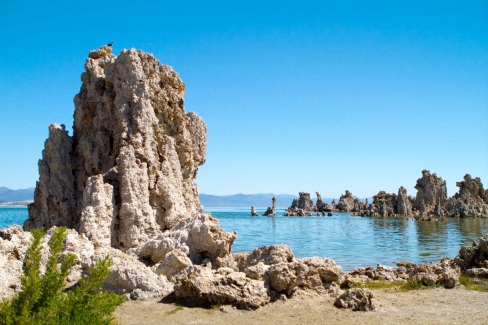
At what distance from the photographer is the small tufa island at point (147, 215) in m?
11.4

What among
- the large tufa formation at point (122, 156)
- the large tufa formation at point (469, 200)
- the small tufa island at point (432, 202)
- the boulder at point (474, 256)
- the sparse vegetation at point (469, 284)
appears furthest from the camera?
the small tufa island at point (432, 202)

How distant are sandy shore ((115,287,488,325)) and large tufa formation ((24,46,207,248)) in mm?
4965

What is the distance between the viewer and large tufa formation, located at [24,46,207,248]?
15.4 m

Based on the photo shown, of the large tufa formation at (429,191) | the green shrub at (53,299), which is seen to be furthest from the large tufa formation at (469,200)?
the green shrub at (53,299)

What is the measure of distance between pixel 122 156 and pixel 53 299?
10.1 metres

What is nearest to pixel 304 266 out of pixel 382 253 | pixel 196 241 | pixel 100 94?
pixel 196 241

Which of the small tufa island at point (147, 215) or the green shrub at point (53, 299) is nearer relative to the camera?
the green shrub at point (53, 299)

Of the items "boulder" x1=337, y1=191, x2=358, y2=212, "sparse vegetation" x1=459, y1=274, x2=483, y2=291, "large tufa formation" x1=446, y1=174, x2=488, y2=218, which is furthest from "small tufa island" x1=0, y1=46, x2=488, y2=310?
"boulder" x1=337, y1=191, x2=358, y2=212

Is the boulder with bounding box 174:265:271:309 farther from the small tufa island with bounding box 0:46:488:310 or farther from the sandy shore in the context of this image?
the sandy shore

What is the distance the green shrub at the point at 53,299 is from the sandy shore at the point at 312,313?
A: 3484 millimetres

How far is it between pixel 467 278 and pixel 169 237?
9841mm

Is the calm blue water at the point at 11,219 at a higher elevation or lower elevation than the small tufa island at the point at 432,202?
lower

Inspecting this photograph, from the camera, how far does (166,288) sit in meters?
11.7

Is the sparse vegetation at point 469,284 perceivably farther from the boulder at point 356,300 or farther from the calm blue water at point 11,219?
the calm blue water at point 11,219
